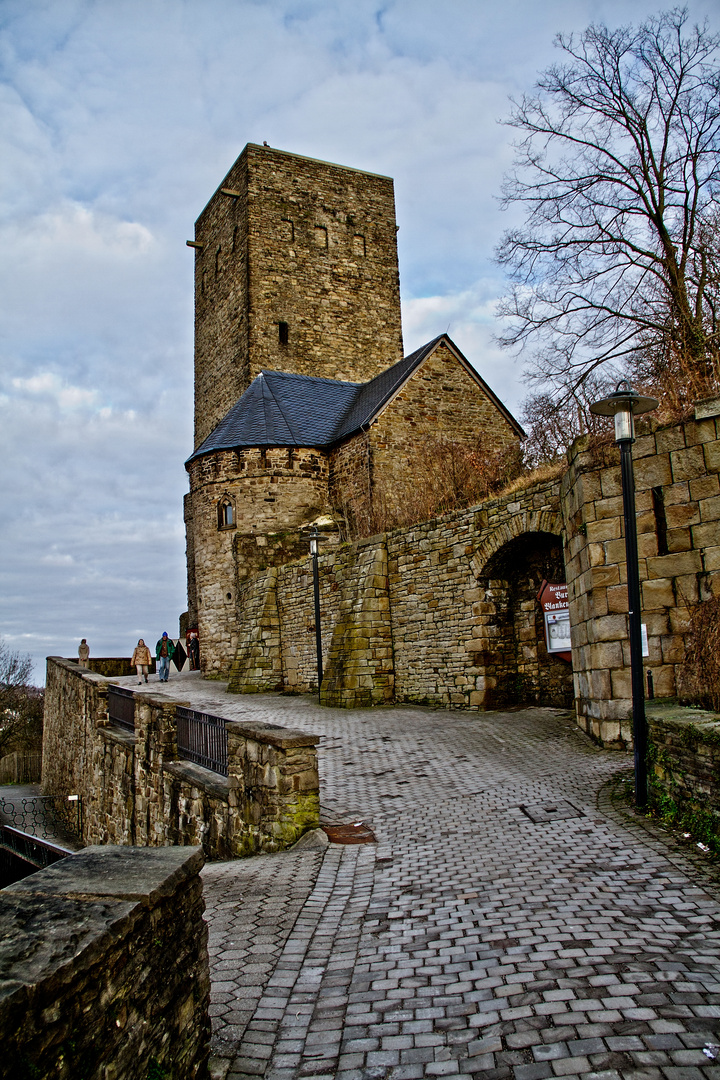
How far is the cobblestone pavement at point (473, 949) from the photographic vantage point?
2.61 meters

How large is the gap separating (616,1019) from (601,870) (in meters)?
1.87

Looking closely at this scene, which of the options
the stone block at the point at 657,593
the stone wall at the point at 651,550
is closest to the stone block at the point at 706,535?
the stone wall at the point at 651,550

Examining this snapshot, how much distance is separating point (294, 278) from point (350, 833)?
27642mm

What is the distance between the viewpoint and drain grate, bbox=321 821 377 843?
5.67 meters

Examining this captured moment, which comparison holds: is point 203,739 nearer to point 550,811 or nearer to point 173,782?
point 173,782

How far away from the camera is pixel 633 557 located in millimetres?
6023

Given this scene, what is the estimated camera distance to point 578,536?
8.56 m

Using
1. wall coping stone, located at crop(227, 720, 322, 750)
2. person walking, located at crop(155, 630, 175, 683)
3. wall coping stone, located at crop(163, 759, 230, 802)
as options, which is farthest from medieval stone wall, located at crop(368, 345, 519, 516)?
wall coping stone, located at crop(227, 720, 322, 750)

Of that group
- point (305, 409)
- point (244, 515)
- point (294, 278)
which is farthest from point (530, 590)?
point (294, 278)

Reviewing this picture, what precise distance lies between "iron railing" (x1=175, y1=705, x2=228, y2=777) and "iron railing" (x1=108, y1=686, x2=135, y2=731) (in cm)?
257

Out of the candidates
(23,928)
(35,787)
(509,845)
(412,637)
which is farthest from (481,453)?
(35,787)

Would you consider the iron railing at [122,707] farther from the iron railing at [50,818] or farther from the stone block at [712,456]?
the stone block at [712,456]

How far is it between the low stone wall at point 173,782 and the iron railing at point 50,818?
464 millimetres

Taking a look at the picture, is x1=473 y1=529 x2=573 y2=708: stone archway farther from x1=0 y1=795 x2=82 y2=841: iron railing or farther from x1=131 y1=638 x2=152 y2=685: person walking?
x1=131 y1=638 x2=152 y2=685: person walking
